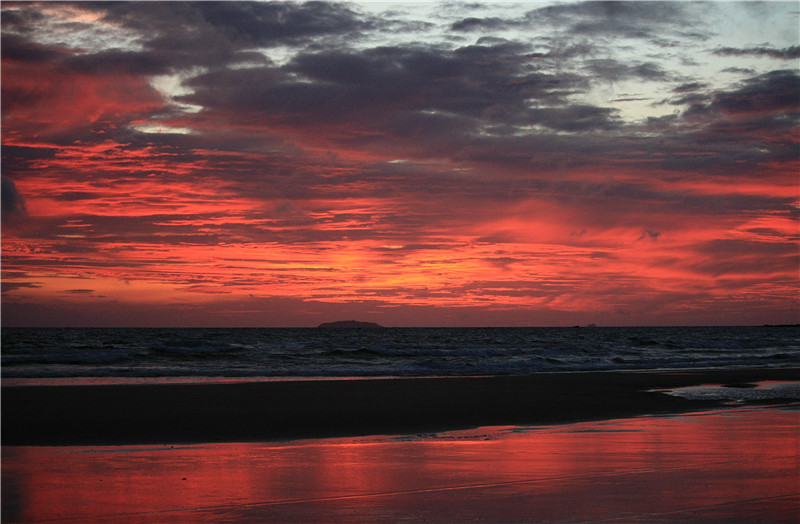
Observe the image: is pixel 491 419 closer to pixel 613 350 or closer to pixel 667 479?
pixel 667 479

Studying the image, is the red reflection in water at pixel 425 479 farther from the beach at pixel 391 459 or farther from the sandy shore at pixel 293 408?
the sandy shore at pixel 293 408

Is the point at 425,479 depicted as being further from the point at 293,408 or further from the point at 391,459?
the point at 293,408

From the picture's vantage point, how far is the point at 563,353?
46.4 m

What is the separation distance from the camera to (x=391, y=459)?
1001 cm

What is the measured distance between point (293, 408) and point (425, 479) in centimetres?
791

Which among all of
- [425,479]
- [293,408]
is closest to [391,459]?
[425,479]

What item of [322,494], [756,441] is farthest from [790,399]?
[322,494]

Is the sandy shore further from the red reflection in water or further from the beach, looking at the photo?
the red reflection in water

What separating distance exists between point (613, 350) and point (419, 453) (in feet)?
143

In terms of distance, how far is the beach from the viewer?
729cm

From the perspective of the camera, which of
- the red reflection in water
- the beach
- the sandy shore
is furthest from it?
the sandy shore

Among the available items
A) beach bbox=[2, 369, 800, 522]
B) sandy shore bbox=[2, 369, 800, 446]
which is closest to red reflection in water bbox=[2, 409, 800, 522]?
beach bbox=[2, 369, 800, 522]

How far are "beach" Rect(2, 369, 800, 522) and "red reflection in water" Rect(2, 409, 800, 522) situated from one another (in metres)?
0.03

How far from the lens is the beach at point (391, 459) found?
729 cm
